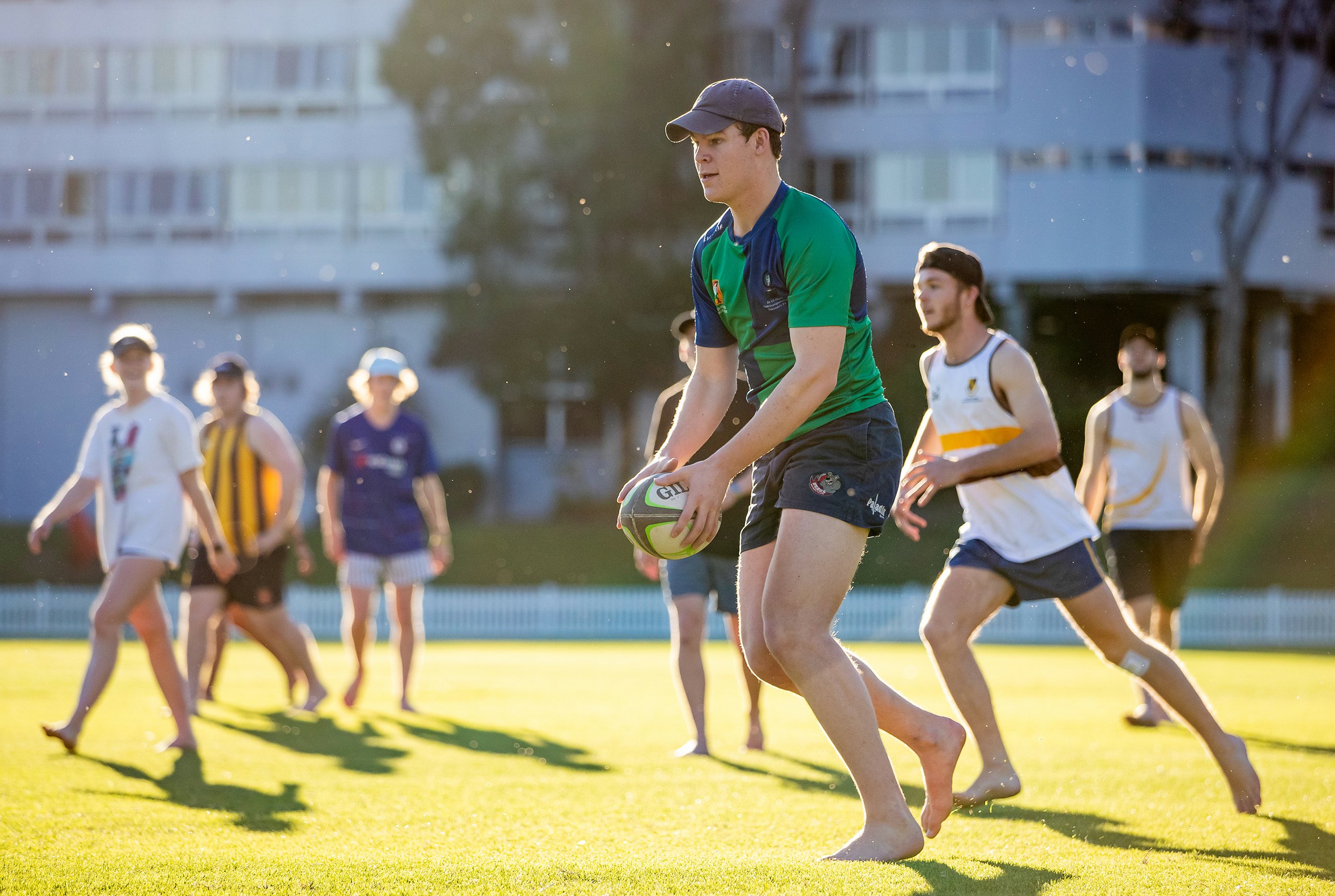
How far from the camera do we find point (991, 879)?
172 inches

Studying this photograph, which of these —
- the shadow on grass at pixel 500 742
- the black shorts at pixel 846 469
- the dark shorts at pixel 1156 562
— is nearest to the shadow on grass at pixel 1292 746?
the dark shorts at pixel 1156 562

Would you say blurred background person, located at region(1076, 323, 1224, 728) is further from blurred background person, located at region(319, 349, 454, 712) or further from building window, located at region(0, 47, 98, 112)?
building window, located at region(0, 47, 98, 112)

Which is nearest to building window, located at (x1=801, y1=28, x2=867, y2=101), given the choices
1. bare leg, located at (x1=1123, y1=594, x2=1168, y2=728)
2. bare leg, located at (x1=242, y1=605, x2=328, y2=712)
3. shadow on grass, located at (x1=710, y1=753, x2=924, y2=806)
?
bare leg, located at (x1=1123, y1=594, x2=1168, y2=728)

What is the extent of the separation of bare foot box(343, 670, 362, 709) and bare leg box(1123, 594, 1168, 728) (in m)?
4.88

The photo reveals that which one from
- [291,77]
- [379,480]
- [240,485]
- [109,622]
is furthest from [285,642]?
[291,77]

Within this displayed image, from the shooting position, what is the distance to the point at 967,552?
19.7 feet

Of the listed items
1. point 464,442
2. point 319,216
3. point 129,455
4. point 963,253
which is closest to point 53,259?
point 319,216

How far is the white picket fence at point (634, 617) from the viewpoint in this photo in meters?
21.5

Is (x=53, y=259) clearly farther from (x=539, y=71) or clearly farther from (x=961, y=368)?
(x=961, y=368)

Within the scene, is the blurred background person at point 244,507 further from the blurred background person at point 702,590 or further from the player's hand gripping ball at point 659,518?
the player's hand gripping ball at point 659,518

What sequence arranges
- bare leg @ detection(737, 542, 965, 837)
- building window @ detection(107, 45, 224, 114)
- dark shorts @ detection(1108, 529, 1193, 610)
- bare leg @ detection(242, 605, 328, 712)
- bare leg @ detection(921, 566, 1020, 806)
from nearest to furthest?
1. bare leg @ detection(737, 542, 965, 837)
2. bare leg @ detection(921, 566, 1020, 806)
3. dark shorts @ detection(1108, 529, 1193, 610)
4. bare leg @ detection(242, 605, 328, 712)
5. building window @ detection(107, 45, 224, 114)

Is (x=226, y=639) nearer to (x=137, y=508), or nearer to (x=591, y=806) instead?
(x=137, y=508)

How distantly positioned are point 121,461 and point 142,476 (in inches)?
5.3

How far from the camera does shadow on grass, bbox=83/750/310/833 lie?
5520 mm
